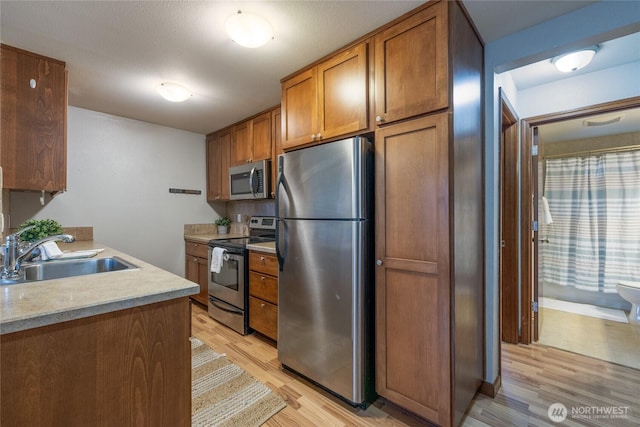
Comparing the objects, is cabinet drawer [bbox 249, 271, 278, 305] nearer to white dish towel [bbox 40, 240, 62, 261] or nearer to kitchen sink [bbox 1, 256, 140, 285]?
kitchen sink [bbox 1, 256, 140, 285]

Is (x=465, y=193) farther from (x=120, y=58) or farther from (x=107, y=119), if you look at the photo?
(x=107, y=119)

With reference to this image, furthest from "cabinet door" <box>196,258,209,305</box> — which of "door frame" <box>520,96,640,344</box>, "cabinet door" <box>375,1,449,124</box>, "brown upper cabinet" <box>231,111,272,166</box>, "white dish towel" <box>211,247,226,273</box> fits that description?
"door frame" <box>520,96,640,344</box>

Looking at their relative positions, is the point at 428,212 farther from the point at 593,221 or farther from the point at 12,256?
the point at 593,221

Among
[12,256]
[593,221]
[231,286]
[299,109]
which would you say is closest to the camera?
[12,256]

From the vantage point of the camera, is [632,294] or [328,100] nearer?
[328,100]

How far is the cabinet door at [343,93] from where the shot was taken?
175cm

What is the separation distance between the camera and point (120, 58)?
6.65ft

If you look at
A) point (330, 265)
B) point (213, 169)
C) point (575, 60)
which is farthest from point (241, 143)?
point (575, 60)

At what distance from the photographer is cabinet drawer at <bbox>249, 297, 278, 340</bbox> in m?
2.41

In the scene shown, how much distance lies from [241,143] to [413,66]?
2.45 meters

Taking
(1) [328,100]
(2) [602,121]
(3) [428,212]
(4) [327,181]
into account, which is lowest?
(3) [428,212]

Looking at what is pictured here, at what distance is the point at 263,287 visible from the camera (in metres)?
2.49

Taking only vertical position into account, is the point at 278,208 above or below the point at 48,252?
above

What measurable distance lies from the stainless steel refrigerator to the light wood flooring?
0.34ft
